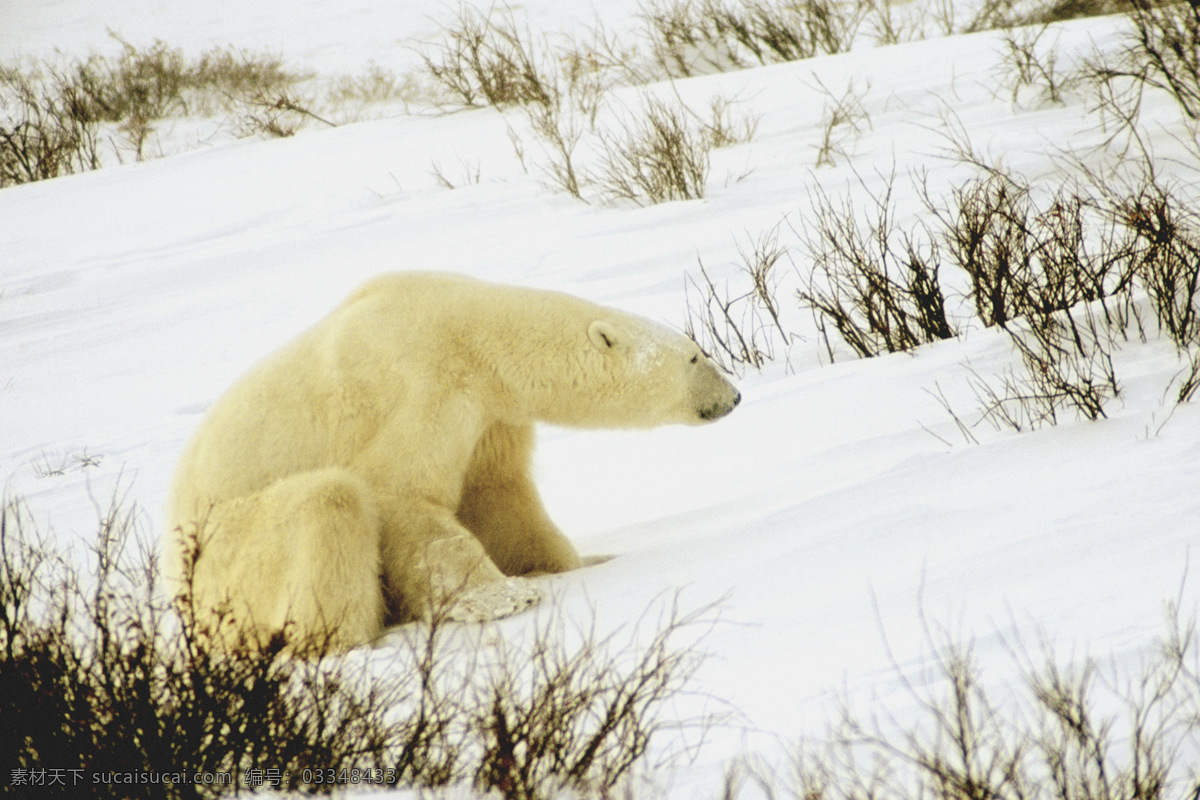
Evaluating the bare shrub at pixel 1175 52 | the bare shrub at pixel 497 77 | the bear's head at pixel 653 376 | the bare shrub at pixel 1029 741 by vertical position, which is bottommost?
the bare shrub at pixel 1029 741

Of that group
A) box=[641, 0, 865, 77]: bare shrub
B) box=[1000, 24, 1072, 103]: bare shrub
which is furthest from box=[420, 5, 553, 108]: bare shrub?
box=[1000, 24, 1072, 103]: bare shrub

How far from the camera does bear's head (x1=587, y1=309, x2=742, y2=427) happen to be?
3520mm

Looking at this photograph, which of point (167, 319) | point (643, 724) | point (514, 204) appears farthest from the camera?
point (514, 204)

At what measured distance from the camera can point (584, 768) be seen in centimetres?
200

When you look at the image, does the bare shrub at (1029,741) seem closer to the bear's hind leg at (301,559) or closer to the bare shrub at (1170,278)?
the bear's hind leg at (301,559)

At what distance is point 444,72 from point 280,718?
11187 millimetres

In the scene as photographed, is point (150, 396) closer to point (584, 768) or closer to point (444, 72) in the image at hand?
point (584, 768)

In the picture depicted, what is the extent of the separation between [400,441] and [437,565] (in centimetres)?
41

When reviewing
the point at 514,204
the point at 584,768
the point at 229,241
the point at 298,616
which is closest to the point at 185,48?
the point at 229,241

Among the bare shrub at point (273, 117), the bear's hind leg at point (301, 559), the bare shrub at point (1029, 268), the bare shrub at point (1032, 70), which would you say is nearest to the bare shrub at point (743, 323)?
the bare shrub at point (1029, 268)

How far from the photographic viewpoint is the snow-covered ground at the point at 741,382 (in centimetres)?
261

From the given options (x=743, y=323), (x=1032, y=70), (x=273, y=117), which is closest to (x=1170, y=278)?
(x=743, y=323)

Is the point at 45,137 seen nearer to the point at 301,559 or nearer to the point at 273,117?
the point at 273,117

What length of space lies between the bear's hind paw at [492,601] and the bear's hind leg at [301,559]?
0.87 feet
